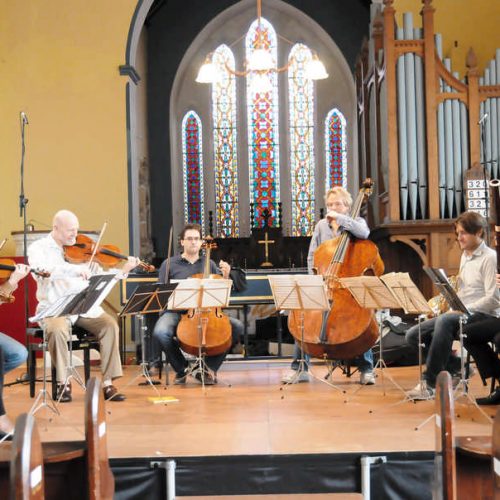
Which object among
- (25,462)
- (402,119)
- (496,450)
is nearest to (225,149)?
(402,119)

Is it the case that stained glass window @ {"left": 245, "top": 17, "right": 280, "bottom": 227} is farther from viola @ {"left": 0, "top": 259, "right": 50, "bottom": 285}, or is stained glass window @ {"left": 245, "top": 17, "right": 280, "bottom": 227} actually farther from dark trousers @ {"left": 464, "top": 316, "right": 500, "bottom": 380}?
viola @ {"left": 0, "top": 259, "right": 50, "bottom": 285}

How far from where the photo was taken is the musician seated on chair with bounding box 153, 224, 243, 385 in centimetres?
606

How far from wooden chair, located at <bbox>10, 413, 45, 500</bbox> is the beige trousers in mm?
3136

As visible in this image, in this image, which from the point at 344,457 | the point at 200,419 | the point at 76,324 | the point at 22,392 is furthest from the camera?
the point at 22,392

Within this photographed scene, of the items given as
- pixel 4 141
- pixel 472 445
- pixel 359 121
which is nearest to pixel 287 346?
pixel 359 121

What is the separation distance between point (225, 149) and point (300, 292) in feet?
27.9

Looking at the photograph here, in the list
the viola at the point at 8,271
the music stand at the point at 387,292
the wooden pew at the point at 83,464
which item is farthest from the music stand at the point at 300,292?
the wooden pew at the point at 83,464

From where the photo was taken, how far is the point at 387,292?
202 inches

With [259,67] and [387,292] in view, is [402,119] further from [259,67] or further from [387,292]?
[387,292]

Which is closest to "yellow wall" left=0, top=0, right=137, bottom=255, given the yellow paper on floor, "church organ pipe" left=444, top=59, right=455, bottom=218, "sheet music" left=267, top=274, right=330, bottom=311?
the yellow paper on floor

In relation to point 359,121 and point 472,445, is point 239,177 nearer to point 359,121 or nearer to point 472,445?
point 359,121

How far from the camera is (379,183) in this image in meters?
8.84

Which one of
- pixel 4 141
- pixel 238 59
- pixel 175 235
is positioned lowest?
pixel 175 235

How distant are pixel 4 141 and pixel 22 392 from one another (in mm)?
3723
